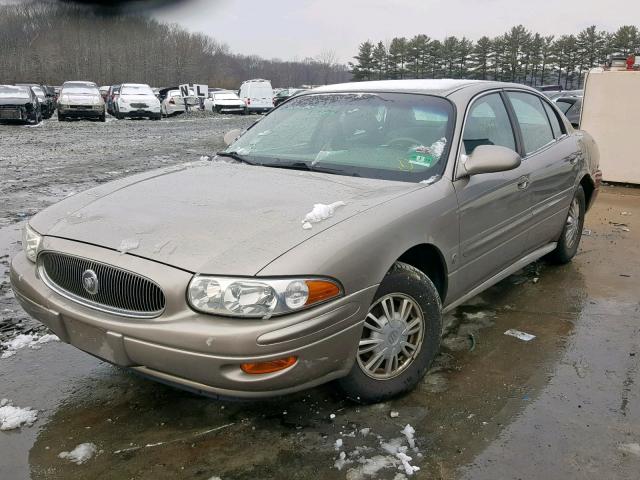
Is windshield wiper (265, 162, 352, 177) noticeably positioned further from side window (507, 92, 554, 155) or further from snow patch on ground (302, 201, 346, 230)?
side window (507, 92, 554, 155)

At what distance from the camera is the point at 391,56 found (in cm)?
6738

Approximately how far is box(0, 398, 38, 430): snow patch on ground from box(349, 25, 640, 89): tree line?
6693cm

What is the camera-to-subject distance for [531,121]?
4.34 metres

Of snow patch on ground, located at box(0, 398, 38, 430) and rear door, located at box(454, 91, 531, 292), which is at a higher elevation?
rear door, located at box(454, 91, 531, 292)

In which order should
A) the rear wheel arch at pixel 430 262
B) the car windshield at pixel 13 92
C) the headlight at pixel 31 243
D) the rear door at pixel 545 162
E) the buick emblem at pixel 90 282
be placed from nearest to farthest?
the buick emblem at pixel 90 282, the headlight at pixel 31 243, the rear wheel arch at pixel 430 262, the rear door at pixel 545 162, the car windshield at pixel 13 92

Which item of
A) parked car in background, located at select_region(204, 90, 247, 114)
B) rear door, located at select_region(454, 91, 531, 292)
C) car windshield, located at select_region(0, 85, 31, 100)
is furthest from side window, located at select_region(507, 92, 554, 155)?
parked car in background, located at select_region(204, 90, 247, 114)

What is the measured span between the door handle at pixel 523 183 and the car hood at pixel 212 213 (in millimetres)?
1116

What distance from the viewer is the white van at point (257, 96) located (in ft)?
112

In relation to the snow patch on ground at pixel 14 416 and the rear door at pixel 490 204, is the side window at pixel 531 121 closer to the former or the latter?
the rear door at pixel 490 204

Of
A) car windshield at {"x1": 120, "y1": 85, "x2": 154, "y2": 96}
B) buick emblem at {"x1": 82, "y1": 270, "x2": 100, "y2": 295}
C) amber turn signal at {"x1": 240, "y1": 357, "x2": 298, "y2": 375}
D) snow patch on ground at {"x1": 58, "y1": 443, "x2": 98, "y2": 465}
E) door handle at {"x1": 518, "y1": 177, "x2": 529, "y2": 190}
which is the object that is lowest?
snow patch on ground at {"x1": 58, "y1": 443, "x2": 98, "y2": 465}

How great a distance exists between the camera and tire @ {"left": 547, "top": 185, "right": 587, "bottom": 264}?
4918mm

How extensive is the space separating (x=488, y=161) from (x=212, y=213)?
61.8 inches

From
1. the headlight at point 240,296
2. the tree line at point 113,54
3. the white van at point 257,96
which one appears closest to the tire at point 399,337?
the headlight at point 240,296

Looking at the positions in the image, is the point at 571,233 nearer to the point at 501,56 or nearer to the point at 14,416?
the point at 14,416
